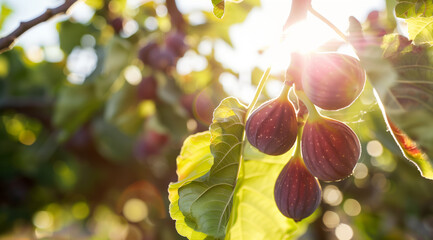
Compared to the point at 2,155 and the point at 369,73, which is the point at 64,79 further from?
the point at 369,73

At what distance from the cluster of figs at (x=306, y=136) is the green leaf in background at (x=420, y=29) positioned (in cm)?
11

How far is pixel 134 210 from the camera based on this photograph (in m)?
3.78

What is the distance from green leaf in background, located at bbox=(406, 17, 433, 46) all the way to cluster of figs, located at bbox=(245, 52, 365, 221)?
11 centimetres

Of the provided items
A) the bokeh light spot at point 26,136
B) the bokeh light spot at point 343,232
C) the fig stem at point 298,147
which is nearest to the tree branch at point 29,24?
the fig stem at point 298,147

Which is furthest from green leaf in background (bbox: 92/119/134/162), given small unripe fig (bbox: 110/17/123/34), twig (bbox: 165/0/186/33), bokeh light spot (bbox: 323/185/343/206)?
bokeh light spot (bbox: 323/185/343/206)

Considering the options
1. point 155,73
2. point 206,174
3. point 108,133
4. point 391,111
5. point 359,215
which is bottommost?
point 359,215

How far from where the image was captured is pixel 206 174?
2.41ft

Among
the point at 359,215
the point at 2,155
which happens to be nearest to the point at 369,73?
the point at 359,215

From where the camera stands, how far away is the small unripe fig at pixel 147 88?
6.02 feet

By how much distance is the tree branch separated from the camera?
64 cm

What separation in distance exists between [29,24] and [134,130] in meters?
1.53

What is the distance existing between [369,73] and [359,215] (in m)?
2.65

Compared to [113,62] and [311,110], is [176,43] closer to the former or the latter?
[113,62]

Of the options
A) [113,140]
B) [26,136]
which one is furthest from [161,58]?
[26,136]
